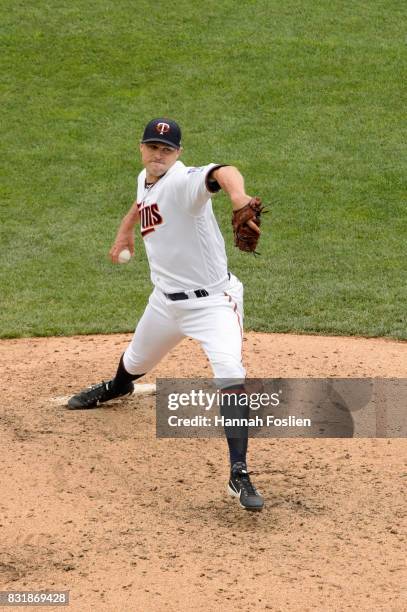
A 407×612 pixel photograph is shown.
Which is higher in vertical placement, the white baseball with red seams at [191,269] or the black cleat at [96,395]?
the white baseball with red seams at [191,269]

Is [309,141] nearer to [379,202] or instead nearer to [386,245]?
[379,202]

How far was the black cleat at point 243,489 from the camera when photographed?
544 cm

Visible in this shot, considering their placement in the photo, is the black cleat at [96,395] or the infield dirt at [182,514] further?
the black cleat at [96,395]

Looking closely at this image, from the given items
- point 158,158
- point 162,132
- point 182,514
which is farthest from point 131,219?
point 182,514

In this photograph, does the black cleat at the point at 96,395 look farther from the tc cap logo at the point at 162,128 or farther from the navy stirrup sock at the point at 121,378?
the tc cap logo at the point at 162,128

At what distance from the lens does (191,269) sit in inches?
235

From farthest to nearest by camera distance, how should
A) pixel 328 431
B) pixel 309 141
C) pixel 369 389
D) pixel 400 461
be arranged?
1. pixel 309 141
2. pixel 369 389
3. pixel 328 431
4. pixel 400 461

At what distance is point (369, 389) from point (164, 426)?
1507mm

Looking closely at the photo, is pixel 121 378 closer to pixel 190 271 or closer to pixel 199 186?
pixel 190 271

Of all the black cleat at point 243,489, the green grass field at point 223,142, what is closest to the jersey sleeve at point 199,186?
the black cleat at point 243,489

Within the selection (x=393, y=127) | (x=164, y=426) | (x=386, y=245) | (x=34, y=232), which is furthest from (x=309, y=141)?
(x=164, y=426)

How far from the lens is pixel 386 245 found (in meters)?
10.7

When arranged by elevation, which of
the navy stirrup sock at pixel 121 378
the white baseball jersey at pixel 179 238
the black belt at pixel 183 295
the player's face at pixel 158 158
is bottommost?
the navy stirrup sock at pixel 121 378

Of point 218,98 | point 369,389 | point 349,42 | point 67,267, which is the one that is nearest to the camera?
point 369,389
